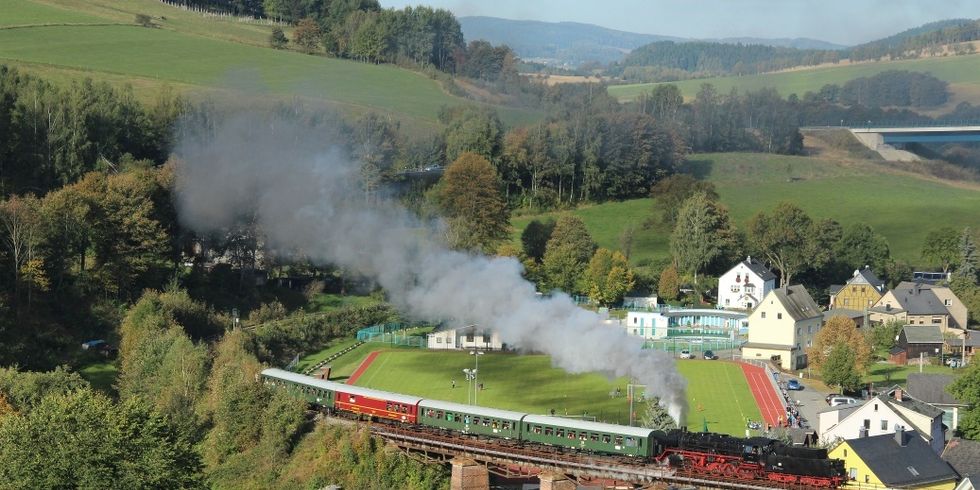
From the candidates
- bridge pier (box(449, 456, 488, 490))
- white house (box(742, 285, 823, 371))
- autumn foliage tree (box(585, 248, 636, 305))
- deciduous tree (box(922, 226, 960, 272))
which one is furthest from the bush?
bridge pier (box(449, 456, 488, 490))

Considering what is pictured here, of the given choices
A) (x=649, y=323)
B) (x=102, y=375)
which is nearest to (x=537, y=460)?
(x=102, y=375)

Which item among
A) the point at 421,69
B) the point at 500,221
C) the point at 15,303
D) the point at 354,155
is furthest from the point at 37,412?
the point at 421,69

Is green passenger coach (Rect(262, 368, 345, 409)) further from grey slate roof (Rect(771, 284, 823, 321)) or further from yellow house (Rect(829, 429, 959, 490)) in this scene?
grey slate roof (Rect(771, 284, 823, 321))

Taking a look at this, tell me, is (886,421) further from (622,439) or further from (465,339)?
(465,339)

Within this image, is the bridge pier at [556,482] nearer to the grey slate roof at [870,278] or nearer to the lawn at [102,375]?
the lawn at [102,375]

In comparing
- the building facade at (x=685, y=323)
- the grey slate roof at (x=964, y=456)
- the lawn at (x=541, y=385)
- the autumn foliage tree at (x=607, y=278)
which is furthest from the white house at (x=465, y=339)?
the grey slate roof at (x=964, y=456)
